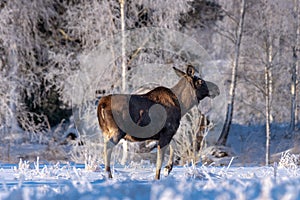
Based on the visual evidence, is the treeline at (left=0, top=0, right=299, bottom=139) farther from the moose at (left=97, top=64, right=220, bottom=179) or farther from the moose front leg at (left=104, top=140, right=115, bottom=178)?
the moose front leg at (left=104, top=140, right=115, bottom=178)

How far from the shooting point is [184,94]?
21.2 feet

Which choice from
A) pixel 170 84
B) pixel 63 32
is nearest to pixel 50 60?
pixel 63 32

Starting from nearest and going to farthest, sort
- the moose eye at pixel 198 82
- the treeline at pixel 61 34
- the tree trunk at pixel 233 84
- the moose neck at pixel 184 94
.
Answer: the moose neck at pixel 184 94 → the moose eye at pixel 198 82 → the treeline at pixel 61 34 → the tree trunk at pixel 233 84

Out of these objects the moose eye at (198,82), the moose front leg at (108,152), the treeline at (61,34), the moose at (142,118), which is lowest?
the moose front leg at (108,152)

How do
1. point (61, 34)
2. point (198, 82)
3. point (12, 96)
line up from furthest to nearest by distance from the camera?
point (61, 34) < point (12, 96) < point (198, 82)

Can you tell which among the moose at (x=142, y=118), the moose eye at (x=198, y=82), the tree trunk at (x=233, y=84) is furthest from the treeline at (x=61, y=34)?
the moose at (x=142, y=118)

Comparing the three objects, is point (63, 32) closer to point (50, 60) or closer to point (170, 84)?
point (50, 60)

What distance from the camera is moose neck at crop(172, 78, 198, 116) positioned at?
21.1 feet

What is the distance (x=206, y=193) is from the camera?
3914 mm

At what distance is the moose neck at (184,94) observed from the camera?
21.1ft

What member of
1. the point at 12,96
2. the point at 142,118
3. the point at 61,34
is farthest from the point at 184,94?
the point at 61,34

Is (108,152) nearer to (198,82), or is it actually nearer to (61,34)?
(198,82)

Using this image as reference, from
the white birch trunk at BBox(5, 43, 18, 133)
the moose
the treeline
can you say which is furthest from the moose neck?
the white birch trunk at BBox(5, 43, 18, 133)

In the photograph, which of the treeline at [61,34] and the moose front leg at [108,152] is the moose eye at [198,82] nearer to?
the moose front leg at [108,152]
